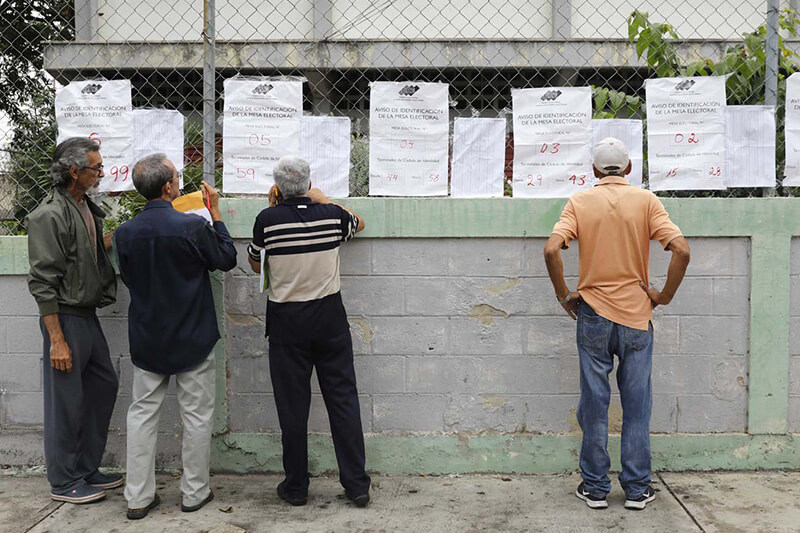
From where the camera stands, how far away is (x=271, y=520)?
353cm

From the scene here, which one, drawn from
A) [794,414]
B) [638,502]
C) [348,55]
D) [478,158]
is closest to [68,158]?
[478,158]

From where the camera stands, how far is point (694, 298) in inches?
160

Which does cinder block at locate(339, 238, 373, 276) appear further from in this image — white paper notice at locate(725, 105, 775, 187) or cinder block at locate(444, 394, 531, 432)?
white paper notice at locate(725, 105, 775, 187)

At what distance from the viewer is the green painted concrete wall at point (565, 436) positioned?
4.03 meters

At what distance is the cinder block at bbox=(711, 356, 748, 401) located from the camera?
13.4 feet

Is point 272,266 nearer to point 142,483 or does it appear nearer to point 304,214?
point 304,214

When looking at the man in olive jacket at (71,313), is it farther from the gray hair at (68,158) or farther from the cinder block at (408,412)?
the cinder block at (408,412)

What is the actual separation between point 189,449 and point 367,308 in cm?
125

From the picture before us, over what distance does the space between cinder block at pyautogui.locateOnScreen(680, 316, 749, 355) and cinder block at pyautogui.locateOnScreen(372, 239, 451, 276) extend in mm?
1468

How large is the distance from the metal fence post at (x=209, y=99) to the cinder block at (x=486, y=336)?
172 centimetres

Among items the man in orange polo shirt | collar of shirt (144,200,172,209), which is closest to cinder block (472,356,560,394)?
the man in orange polo shirt

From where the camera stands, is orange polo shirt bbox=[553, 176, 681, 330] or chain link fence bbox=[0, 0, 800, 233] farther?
chain link fence bbox=[0, 0, 800, 233]

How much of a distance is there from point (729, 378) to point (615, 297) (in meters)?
1.18

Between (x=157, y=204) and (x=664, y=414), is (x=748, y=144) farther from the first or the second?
(x=157, y=204)
